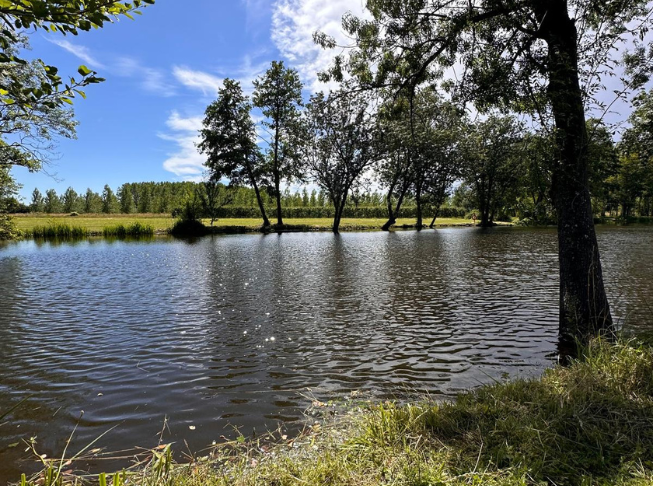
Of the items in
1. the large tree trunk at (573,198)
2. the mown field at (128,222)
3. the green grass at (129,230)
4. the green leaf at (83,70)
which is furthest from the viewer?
the mown field at (128,222)

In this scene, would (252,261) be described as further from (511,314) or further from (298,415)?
(298,415)

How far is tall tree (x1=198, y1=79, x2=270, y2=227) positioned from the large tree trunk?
46069 mm

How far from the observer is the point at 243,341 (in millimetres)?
8172

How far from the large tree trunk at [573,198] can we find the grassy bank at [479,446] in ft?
8.61

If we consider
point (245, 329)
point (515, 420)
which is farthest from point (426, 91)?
point (515, 420)

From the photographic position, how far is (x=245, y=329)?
9.03 meters

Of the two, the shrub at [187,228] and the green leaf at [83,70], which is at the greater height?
the green leaf at [83,70]

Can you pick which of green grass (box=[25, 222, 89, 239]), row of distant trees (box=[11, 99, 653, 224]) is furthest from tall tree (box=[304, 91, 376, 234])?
green grass (box=[25, 222, 89, 239])

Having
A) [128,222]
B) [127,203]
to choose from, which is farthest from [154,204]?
[128,222]

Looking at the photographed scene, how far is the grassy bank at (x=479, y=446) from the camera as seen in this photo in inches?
115

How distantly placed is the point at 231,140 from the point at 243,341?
151 feet

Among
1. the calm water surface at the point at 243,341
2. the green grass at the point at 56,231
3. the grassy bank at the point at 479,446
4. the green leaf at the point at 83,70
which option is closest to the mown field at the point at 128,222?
the green grass at the point at 56,231

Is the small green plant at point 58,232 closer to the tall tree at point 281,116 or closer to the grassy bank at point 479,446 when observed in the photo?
the tall tree at point 281,116

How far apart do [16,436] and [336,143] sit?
48.0 metres
